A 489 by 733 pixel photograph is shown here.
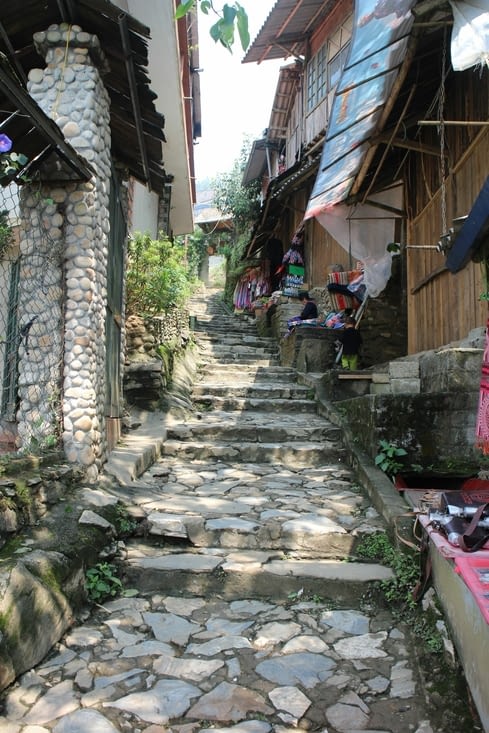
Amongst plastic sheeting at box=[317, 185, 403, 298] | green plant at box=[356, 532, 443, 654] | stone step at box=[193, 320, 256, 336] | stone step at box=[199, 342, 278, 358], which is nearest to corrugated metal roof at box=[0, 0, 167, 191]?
green plant at box=[356, 532, 443, 654]

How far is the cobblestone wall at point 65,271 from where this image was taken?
436 centimetres

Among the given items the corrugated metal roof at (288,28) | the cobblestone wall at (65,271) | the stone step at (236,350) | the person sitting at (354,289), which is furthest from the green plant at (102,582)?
the corrugated metal roof at (288,28)

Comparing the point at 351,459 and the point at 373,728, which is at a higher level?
the point at 351,459

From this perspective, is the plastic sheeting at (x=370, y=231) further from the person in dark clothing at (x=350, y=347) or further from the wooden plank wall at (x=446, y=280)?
the wooden plank wall at (x=446, y=280)

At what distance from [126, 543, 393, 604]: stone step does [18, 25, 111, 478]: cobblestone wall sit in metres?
1.16

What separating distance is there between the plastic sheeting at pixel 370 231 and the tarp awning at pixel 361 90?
1627 mm

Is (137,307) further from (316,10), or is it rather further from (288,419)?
(316,10)

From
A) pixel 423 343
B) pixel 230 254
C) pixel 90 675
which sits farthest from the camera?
pixel 230 254

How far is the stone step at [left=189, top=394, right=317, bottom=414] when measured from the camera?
8.30 metres

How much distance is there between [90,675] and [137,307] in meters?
5.94

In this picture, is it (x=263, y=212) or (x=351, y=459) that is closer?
(x=351, y=459)

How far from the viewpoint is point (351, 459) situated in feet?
19.6

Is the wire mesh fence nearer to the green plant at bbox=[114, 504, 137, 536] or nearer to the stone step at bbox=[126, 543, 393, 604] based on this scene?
the green plant at bbox=[114, 504, 137, 536]

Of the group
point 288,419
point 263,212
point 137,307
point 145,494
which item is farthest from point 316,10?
point 145,494
